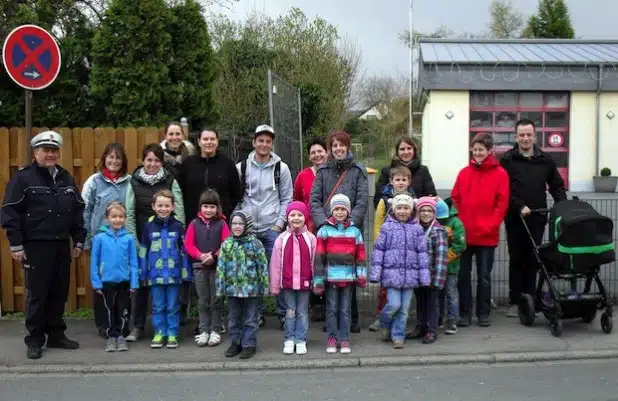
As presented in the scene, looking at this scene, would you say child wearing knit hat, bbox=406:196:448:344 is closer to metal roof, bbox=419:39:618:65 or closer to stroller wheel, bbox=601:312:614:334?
stroller wheel, bbox=601:312:614:334

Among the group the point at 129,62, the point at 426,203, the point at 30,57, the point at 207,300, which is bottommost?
the point at 207,300

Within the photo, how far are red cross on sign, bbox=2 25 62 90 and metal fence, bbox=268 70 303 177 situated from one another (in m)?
2.55

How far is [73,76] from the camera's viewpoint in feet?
35.5

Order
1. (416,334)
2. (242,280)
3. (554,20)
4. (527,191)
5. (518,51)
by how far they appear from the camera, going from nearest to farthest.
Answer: (242,280)
(416,334)
(527,191)
(518,51)
(554,20)

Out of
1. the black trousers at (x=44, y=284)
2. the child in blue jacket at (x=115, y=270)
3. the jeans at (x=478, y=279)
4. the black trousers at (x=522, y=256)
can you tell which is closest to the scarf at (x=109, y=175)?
the child in blue jacket at (x=115, y=270)

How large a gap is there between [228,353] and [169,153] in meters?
2.37

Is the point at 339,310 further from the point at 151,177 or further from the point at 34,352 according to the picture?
the point at 34,352

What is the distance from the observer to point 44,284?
6.55 meters

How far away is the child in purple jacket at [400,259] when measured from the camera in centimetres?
664

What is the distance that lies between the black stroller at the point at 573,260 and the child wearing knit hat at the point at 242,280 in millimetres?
2937

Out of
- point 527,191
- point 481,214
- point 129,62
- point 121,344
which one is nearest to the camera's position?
point 121,344

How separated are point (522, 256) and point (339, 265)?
2.56m

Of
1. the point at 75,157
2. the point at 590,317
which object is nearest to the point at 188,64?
the point at 75,157

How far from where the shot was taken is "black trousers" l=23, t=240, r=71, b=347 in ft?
21.4
